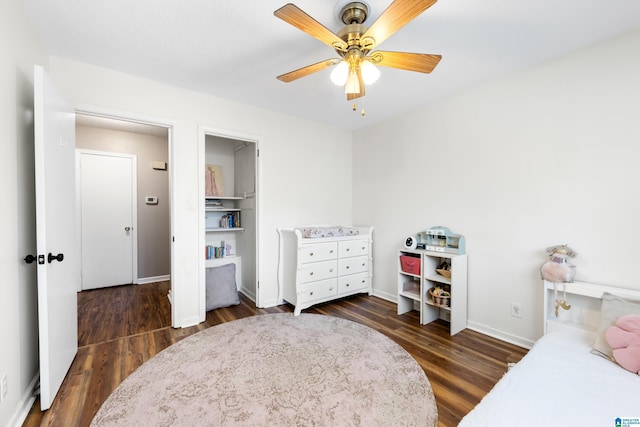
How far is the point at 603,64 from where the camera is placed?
1.90m

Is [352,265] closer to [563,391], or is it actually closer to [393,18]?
[563,391]

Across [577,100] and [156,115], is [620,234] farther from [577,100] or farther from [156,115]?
[156,115]

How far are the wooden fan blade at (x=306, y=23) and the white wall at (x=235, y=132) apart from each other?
1830 millimetres

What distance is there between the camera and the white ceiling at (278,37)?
1.59 metres

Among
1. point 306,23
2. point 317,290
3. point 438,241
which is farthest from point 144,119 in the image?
point 438,241

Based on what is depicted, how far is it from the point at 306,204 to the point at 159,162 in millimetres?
2702

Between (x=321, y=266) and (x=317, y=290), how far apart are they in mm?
280

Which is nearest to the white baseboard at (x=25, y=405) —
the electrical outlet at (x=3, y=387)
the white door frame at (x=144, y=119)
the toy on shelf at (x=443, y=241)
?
the electrical outlet at (x=3, y=387)

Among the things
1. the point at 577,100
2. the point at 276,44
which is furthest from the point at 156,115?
the point at 577,100

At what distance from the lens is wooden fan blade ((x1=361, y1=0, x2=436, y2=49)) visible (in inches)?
46.8

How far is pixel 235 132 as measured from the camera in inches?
118

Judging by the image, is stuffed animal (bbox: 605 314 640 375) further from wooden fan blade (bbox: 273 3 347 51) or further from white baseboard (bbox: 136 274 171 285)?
white baseboard (bbox: 136 274 171 285)

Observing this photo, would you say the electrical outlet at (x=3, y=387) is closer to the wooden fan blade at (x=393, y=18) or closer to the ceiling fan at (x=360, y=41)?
the ceiling fan at (x=360, y=41)

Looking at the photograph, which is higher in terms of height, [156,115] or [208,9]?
[208,9]
